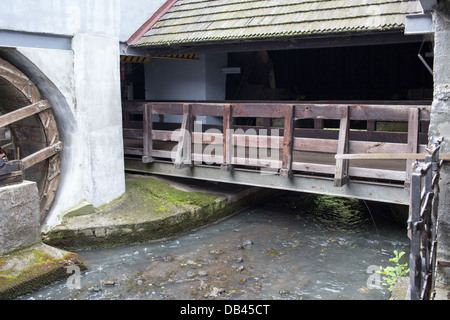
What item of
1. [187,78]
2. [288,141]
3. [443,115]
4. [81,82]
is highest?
[187,78]

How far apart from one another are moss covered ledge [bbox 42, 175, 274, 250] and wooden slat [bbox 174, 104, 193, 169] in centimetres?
71

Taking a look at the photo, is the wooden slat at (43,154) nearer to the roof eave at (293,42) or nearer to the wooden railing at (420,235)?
the roof eave at (293,42)

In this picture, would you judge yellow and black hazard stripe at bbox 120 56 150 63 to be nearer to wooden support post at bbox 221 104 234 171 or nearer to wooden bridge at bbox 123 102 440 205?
wooden bridge at bbox 123 102 440 205

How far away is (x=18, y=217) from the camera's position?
5652mm

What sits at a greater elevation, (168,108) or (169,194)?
(168,108)

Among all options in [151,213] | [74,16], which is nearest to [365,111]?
[151,213]

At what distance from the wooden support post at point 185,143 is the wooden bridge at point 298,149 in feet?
0.06

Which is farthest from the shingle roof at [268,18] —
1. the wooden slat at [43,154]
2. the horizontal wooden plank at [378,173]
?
the wooden slat at [43,154]

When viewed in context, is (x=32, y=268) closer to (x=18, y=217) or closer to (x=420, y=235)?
(x=18, y=217)

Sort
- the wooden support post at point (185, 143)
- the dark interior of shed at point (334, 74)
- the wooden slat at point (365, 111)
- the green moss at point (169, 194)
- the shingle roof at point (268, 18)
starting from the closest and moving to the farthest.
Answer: the wooden slat at point (365, 111)
the shingle roof at point (268, 18)
the wooden support post at point (185, 143)
the green moss at point (169, 194)
the dark interior of shed at point (334, 74)

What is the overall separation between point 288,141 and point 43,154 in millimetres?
3863

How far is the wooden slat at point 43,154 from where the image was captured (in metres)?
6.75

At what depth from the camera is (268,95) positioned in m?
13.2
